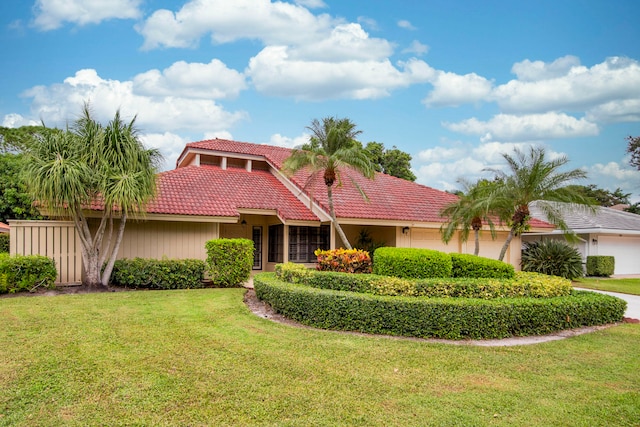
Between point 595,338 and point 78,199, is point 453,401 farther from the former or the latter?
point 78,199

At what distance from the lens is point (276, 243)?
17969 millimetres

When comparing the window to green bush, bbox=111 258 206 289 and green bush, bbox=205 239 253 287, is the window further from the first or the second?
green bush, bbox=111 258 206 289

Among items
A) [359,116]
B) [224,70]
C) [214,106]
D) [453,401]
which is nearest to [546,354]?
[453,401]

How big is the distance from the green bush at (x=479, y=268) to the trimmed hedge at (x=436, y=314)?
141 cm

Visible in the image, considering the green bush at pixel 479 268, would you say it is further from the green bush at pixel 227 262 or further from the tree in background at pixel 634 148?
the tree in background at pixel 634 148

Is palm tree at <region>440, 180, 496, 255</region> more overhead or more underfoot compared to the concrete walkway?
more overhead

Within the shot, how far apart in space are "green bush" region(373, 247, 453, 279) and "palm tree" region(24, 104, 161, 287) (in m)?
6.97

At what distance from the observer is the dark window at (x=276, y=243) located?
17484 mm

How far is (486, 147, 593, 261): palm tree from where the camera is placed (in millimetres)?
12031

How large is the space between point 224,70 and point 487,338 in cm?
1526

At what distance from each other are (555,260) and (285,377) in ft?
57.2

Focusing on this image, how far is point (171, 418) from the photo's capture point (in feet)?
13.4

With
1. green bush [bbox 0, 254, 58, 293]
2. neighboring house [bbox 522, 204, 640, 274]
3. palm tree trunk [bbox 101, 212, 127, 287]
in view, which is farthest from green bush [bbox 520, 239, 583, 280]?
green bush [bbox 0, 254, 58, 293]

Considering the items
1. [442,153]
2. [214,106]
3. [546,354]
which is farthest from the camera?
[442,153]
